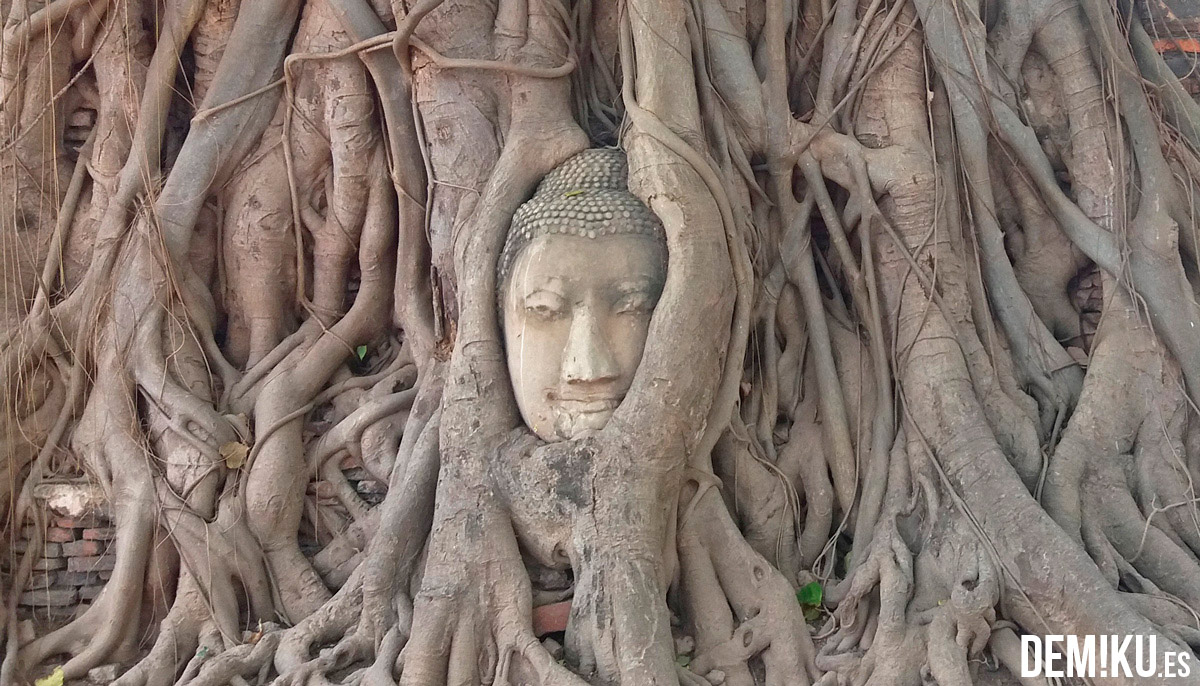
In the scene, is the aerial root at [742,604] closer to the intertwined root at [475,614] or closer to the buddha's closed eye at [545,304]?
the intertwined root at [475,614]

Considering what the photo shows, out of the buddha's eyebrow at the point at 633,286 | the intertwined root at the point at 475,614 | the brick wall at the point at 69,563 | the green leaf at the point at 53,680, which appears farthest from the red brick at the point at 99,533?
the buddha's eyebrow at the point at 633,286

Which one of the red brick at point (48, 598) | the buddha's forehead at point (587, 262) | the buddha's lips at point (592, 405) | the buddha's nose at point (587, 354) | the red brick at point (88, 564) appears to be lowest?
the red brick at point (48, 598)

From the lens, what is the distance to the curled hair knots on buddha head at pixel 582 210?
2996 millimetres

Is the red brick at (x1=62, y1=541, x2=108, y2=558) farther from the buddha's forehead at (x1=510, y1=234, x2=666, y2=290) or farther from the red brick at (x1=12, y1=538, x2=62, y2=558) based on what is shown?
the buddha's forehead at (x1=510, y1=234, x2=666, y2=290)

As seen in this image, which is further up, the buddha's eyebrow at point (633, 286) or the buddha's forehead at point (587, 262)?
the buddha's forehead at point (587, 262)

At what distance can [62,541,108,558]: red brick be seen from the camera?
359 centimetres

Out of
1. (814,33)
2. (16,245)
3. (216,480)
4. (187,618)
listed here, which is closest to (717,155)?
(814,33)

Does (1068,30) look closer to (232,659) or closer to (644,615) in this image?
(644,615)

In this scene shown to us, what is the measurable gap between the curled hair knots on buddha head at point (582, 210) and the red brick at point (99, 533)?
1696mm

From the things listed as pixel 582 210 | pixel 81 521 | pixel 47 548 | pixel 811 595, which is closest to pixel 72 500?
pixel 81 521

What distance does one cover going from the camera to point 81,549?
3.59m

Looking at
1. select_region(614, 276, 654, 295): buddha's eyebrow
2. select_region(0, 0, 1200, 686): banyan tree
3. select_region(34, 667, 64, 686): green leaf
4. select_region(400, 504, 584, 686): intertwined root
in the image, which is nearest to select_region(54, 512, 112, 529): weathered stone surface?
select_region(0, 0, 1200, 686): banyan tree

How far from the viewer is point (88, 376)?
365cm

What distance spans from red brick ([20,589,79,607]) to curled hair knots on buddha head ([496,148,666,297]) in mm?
1935
